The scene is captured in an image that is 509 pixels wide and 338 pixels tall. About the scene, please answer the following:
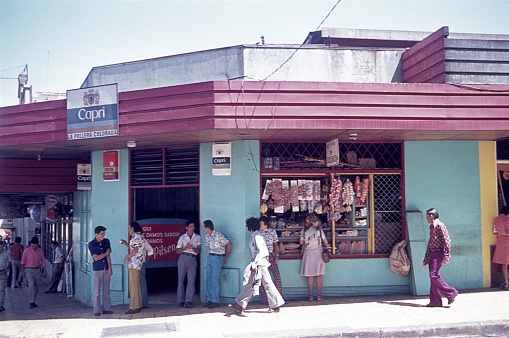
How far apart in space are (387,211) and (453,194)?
1415mm

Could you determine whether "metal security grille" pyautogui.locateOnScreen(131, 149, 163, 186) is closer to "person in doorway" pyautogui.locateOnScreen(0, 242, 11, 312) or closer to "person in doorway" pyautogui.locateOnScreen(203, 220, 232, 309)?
"person in doorway" pyautogui.locateOnScreen(203, 220, 232, 309)

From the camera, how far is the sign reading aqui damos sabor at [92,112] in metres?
10.3

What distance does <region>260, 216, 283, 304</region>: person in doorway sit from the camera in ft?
33.3

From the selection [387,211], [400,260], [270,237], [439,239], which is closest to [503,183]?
[387,211]

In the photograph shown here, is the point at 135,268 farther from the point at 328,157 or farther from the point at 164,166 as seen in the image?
the point at 328,157

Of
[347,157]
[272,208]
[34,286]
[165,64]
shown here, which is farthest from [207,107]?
[34,286]

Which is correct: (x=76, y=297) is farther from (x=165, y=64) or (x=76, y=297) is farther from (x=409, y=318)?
(x=409, y=318)

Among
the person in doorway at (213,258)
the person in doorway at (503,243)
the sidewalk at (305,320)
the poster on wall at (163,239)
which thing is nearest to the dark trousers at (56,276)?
the sidewalk at (305,320)

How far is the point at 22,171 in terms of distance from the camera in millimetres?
14492

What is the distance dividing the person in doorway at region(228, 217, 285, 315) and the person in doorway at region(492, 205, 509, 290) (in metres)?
4.73

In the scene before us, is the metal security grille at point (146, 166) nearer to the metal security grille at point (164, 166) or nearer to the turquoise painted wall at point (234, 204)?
the metal security grille at point (164, 166)

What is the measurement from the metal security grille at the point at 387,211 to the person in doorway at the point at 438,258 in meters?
1.58

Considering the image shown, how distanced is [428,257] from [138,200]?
23.0 feet

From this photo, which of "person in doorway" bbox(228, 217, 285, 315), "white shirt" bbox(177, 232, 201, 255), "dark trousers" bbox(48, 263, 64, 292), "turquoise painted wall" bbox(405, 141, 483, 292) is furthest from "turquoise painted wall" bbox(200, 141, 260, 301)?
"dark trousers" bbox(48, 263, 64, 292)
